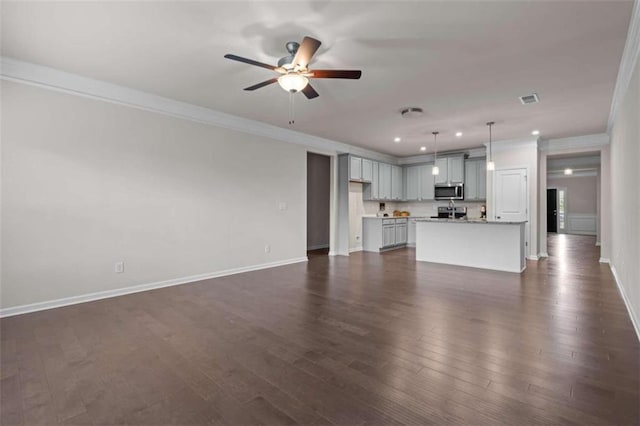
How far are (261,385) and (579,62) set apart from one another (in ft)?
14.2

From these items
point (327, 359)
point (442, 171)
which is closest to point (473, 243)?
point (442, 171)

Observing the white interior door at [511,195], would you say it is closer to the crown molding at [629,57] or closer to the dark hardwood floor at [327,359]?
the crown molding at [629,57]

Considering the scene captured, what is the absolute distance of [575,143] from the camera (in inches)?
264

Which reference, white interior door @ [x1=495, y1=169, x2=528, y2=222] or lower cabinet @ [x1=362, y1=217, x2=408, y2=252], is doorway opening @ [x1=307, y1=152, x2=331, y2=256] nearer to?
lower cabinet @ [x1=362, y1=217, x2=408, y2=252]

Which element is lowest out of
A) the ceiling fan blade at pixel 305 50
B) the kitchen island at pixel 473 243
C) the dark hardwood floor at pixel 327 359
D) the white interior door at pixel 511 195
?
the dark hardwood floor at pixel 327 359

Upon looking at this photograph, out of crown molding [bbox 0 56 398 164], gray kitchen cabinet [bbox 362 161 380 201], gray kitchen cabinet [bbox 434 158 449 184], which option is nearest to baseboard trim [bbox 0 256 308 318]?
crown molding [bbox 0 56 398 164]

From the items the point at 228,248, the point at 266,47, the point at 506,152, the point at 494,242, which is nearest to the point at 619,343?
the point at 494,242

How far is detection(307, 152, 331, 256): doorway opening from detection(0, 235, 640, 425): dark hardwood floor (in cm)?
436

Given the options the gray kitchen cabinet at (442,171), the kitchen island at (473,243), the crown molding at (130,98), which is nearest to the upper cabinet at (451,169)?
the gray kitchen cabinet at (442,171)

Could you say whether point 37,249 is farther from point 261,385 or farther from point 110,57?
point 261,385

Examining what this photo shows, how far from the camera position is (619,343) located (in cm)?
258

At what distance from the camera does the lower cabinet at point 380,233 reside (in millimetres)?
7980

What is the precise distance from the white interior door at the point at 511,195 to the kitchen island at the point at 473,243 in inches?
65.8

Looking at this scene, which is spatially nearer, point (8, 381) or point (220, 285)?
point (8, 381)
